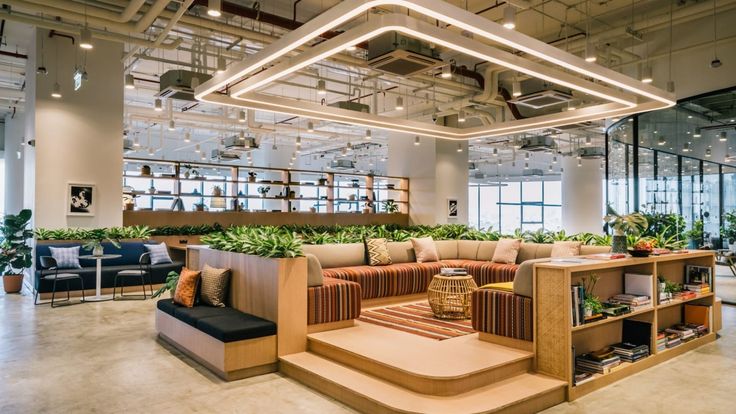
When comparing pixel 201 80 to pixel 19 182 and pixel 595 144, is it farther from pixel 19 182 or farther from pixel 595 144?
pixel 595 144

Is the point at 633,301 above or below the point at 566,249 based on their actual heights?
below

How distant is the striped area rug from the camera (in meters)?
5.66

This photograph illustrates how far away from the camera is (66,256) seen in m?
8.61

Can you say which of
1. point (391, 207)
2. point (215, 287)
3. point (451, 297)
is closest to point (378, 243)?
point (451, 297)

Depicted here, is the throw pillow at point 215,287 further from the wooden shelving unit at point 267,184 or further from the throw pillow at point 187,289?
the wooden shelving unit at point 267,184

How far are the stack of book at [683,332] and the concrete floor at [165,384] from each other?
0.57 ft

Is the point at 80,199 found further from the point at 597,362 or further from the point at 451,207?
the point at 597,362

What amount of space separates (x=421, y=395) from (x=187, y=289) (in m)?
3.07

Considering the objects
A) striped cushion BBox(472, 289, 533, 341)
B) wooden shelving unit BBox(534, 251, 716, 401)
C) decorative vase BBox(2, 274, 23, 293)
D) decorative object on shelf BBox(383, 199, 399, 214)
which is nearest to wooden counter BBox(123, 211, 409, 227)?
decorative object on shelf BBox(383, 199, 399, 214)

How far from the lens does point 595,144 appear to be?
19406 millimetres

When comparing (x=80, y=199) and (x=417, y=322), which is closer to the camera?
(x=417, y=322)

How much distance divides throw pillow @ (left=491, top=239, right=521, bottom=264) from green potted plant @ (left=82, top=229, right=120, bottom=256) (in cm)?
652

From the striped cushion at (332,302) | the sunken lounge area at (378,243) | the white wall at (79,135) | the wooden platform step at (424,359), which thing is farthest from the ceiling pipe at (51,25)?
the wooden platform step at (424,359)

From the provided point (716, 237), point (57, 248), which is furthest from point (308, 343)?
point (716, 237)
